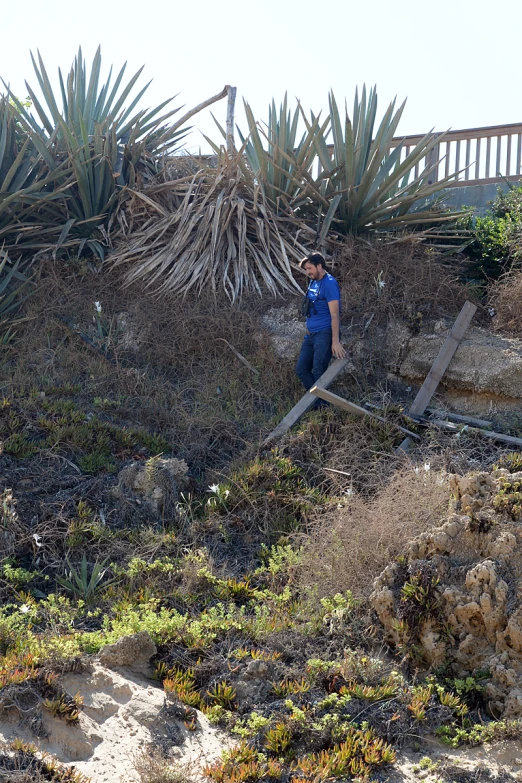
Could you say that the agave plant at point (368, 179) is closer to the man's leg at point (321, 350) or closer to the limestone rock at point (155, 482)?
the man's leg at point (321, 350)

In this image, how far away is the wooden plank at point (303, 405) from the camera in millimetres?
7479

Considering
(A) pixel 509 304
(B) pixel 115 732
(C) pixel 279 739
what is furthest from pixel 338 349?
(B) pixel 115 732

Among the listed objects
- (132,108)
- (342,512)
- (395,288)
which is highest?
(132,108)

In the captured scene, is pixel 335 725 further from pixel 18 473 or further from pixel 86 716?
pixel 18 473

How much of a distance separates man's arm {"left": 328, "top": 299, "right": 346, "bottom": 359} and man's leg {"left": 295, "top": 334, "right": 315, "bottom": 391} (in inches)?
11.3

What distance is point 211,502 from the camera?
6.70 m

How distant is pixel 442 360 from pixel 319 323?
47.5 inches

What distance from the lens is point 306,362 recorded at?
808cm

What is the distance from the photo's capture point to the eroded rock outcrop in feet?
14.7

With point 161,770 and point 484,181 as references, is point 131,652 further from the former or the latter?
point 484,181

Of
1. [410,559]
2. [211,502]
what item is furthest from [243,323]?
[410,559]

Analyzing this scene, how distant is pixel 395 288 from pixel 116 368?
9.96 feet

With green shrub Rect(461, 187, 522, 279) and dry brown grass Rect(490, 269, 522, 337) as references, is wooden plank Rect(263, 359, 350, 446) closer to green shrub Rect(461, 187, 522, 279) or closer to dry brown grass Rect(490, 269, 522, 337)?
dry brown grass Rect(490, 269, 522, 337)

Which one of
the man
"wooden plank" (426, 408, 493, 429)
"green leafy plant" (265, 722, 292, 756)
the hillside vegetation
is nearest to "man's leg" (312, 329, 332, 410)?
the man
